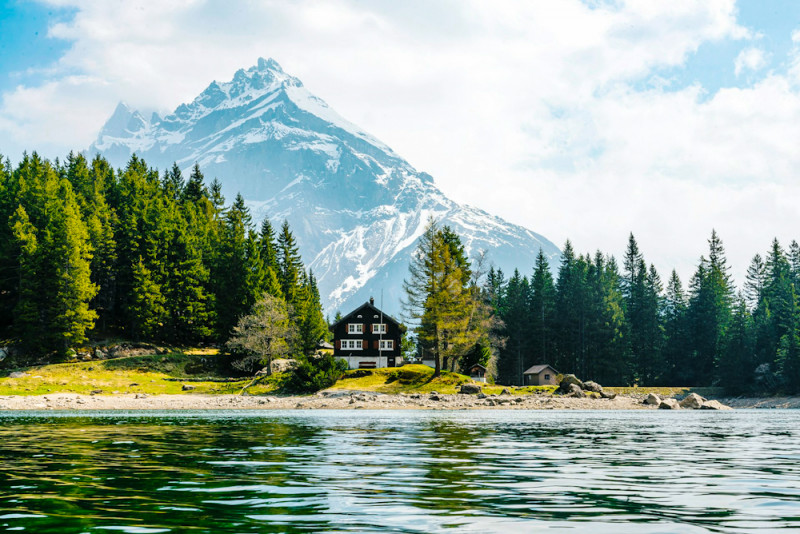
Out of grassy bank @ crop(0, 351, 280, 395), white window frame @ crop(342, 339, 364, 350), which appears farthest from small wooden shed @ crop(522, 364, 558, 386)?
grassy bank @ crop(0, 351, 280, 395)

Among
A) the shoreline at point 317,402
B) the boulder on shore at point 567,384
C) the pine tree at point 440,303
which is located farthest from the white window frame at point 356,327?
the boulder on shore at point 567,384

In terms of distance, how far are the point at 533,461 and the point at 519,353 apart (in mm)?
101684

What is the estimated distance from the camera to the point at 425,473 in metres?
13.1

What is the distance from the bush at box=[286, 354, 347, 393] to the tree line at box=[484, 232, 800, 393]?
116ft

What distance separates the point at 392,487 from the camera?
36.0 feet

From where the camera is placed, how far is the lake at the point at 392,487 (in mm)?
7816

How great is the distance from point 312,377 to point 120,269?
1564 inches

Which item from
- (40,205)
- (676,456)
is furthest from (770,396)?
(40,205)

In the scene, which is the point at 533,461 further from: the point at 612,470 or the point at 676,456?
the point at 676,456

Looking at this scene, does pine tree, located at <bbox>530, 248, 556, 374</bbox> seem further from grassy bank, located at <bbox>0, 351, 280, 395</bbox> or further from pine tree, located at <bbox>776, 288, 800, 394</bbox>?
Answer: grassy bank, located at <bbox>0, 351, 280, 395</bbox>

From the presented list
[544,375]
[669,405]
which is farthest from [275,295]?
[669,405]

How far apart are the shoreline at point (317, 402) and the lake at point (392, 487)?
129ft

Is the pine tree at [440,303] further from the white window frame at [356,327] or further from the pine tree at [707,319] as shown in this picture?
the pine tree at [707,319]

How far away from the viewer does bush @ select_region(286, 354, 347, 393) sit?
71606 mm
